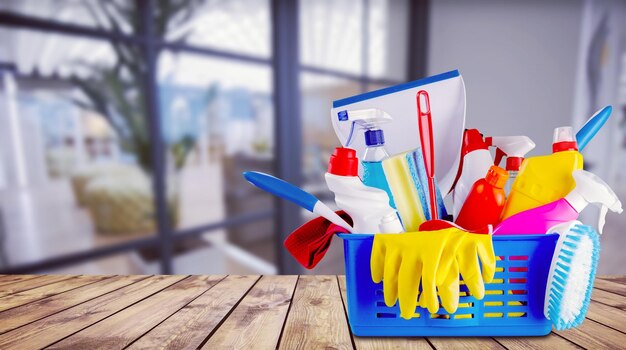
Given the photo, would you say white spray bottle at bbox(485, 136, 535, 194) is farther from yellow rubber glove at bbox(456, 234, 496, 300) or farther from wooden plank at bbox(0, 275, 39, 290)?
wooden plank at bbox(0, 275, 39, 290)

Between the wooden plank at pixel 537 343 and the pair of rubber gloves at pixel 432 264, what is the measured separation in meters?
0.08

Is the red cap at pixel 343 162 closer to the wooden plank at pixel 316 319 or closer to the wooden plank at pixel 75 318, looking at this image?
the wooden plank at pixel 316 319

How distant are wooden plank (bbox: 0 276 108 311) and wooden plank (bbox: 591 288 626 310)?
0.81 m

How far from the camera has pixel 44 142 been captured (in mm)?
1069

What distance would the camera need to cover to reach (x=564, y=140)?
1.22 feet

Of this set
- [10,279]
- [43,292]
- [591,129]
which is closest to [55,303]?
[43,292]

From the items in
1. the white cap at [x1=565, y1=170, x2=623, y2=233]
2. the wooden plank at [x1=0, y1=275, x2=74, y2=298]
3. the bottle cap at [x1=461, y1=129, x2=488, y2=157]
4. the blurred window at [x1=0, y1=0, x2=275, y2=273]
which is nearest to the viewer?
the white cap at [x1=565, y1=170, x2=623, y2=233]

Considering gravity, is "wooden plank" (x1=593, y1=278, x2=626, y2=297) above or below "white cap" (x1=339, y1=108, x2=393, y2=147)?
below

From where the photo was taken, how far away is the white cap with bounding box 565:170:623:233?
1.08ft

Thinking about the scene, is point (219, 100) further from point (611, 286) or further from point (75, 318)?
point (611, 286)

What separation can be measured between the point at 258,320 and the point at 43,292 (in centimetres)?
39

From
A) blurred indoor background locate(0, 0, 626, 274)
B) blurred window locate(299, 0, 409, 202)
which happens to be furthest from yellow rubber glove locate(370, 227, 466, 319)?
blurred window locate(299, 0, 409, 202)

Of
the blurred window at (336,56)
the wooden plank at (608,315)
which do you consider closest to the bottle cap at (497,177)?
the wooden plank at (608,315)

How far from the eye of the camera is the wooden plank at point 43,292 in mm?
498
